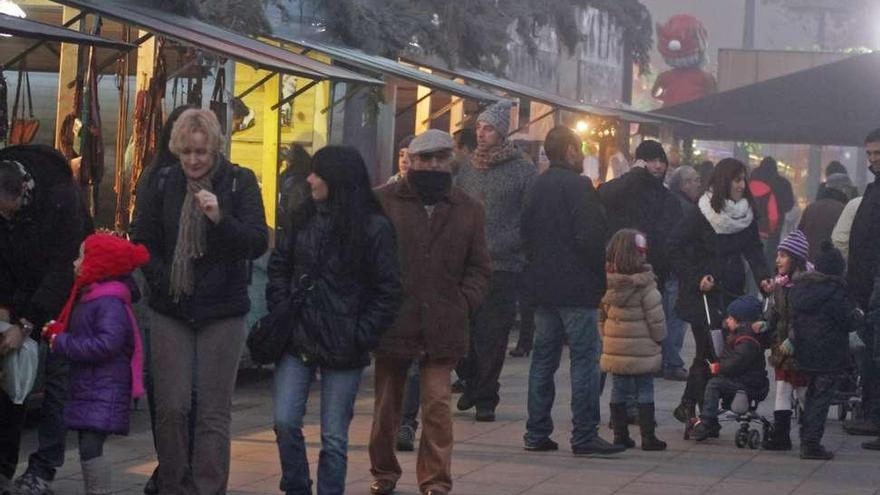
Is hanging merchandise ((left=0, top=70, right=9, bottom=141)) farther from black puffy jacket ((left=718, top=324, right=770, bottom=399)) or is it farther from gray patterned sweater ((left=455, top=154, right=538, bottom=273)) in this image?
black puffy jacket ((left=718, top=324, right=770, bottom=399))

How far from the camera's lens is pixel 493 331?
12.1 meters

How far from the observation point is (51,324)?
808 centimetres

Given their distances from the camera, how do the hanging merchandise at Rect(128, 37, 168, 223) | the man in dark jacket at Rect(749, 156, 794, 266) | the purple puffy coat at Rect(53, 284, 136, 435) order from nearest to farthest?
the purple puffy coat at Rect(53, 284, 136, 435), the hanging merchandise at Rect(128, 37, 168, 223), the man in dark jacket at Rect(749, 156, 794, 266)

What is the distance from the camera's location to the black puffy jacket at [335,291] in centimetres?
772

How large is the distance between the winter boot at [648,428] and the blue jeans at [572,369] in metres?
0.34

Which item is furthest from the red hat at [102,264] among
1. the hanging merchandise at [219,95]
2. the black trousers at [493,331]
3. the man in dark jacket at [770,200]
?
the man in dark jacket at [770,200]

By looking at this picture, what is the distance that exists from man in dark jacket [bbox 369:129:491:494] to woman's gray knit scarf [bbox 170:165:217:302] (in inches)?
51.3

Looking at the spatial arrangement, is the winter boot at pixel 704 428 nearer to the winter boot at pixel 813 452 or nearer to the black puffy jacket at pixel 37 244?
the winter boot at pixel 813 452

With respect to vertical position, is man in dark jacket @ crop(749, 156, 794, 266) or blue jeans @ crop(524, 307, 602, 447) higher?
man in dark jacket @ crop(749, 156, 794, 266)

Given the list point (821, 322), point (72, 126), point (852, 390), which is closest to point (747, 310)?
point (821, 322)

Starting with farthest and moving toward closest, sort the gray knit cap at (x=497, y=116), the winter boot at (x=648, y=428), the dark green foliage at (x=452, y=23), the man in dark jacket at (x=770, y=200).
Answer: the man in dark jacket at (x=770, y=200) < the dark green foliage at (x=452, y=23) < the gray knit cap at (x=497, y=116) < the winter boot at (x=648, y=428)

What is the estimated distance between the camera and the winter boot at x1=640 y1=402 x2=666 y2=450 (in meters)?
11.0

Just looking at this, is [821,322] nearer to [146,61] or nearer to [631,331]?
[631,331]

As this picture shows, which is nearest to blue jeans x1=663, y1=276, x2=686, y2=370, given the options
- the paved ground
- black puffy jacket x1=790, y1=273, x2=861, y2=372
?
the paved ground
